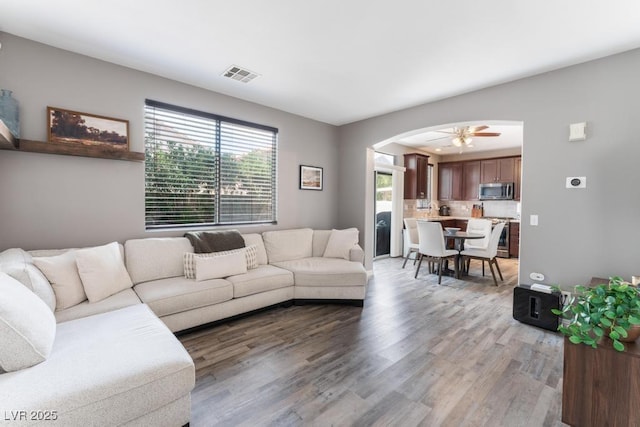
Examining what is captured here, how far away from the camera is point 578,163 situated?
2734mm

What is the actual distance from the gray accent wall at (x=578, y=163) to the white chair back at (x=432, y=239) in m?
1.35

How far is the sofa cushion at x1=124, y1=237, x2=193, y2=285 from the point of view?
2.72m

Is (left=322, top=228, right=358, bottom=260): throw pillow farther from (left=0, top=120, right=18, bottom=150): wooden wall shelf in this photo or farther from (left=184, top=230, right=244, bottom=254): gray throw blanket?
(left=0, top=120, right=18, bottom=150): wooden wall shelf

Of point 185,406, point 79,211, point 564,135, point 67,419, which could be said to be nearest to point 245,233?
point 79,211

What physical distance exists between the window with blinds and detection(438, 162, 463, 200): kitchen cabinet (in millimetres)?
5489

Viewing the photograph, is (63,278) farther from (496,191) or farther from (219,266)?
(496,191)

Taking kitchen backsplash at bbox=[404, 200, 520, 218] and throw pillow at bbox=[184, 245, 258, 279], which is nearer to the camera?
throw pillow at bbox=[184, 245, 258, 279]

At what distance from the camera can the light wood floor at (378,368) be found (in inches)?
65.1

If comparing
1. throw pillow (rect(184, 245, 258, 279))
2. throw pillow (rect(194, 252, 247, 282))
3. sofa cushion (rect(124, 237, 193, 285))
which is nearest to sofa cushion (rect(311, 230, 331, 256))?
throw pillow (rect(184, 245, 258, 279))

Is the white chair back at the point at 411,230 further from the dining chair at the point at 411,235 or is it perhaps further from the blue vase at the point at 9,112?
the blue vase at the point at 9,112

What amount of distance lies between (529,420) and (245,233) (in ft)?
10.9

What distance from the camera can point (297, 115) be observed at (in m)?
4.43

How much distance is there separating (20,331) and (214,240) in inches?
77.4

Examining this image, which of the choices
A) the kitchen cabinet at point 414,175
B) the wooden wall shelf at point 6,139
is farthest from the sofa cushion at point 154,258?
the kitchen cabinet at point 414,175
